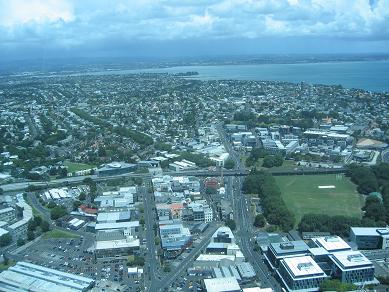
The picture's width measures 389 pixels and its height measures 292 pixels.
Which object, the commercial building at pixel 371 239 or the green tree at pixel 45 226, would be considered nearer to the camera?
the commercial building at pixel 371 239

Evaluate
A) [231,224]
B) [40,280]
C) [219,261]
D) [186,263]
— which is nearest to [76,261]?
[40,280]

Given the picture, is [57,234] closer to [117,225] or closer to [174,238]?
[117,225]

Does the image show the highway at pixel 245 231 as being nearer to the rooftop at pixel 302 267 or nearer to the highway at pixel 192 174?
the highway at pixel 192 174

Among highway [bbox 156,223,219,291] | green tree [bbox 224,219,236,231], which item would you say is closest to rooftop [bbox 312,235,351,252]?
green tree [bbox 224,219,236,231]

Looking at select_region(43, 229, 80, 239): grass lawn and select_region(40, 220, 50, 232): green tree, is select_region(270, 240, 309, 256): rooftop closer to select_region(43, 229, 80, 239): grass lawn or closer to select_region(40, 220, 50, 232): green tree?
select_region(43, 229, 80, 239): grass lawn

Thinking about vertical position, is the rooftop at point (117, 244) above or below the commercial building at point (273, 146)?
above

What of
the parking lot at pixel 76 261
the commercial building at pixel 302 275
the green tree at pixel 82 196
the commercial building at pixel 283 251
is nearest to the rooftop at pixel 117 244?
the parking lot at pixel 76 261

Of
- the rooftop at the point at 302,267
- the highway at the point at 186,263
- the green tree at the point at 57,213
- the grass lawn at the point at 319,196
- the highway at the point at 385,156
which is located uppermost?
the rooftop at the point at 302,267

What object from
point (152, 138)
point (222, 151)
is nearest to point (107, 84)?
point (152, 138)
